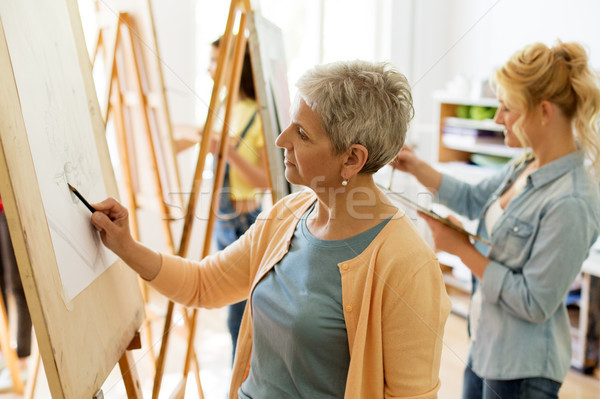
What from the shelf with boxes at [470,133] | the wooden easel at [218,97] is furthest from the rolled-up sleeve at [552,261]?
the shelf with boxes at [470,133]

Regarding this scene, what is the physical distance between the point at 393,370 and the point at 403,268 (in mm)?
186

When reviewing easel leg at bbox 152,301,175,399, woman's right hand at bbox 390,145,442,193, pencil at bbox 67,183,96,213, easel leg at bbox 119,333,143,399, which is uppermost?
pencil at bbox 67,183,96,213

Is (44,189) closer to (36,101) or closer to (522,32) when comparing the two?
(36,101)

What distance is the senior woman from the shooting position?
1.00 m

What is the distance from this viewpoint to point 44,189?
928 millimetres

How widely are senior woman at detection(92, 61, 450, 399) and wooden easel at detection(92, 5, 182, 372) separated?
961 mm

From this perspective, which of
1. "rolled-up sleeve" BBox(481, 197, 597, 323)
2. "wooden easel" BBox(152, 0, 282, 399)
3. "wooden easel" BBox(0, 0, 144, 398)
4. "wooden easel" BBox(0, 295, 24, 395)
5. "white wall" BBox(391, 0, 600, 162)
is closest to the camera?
"wooden easel" BBox(0, 0, 144, 398)

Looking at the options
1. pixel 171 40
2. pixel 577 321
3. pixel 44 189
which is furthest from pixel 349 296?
pixel 171 40

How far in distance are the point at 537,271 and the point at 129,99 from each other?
5.13 ft

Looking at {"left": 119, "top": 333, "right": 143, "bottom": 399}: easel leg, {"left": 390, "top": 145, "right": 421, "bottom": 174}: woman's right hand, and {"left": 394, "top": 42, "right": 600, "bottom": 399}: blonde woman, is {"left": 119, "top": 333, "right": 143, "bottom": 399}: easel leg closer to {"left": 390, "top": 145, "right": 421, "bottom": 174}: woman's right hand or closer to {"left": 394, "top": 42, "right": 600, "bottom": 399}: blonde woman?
{"left": 394, "top": 42, "right": 600, "bottom": 399}: blonde woman

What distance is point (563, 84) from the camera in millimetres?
1368

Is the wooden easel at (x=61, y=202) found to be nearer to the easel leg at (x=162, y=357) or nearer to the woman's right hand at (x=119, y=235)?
the woman's right hand at (x=119, y=235)

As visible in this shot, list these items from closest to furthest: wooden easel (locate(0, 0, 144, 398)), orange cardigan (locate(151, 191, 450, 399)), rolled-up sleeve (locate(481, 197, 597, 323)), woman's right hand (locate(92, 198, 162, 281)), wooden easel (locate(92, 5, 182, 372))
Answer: wooden easel (locate(0, 0, 144, 398)) → orange cardigan (locate(151, 191, 450, 399)) → woman's right hand (locate(92, 198, 162, 281)) → rolled-up sleeve (locate(481, 197, 597, 323)) → wooden easel (locate(92, 5, 182, 372))

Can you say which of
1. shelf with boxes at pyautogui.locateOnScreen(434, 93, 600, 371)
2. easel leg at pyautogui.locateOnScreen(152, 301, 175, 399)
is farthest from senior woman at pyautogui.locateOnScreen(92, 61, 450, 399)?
shelf with boxes at pyautogui.locateOnScreen(434, 93, 600, 371)
